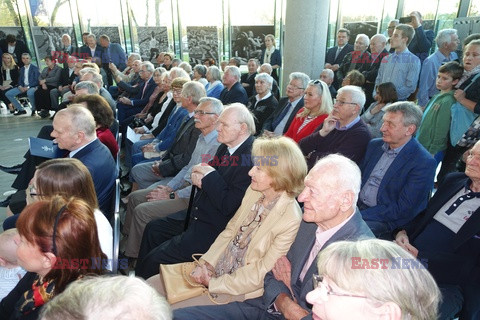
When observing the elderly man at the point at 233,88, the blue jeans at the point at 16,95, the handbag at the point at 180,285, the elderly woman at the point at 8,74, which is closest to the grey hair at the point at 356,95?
the handbag at the point at 180,285

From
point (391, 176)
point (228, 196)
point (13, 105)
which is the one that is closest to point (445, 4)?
point (391, 176)

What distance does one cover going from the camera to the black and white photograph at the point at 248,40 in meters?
10.4

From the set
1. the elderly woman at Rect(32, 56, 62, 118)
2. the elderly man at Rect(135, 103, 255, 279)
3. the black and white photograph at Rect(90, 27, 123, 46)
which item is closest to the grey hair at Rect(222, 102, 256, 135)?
the elderly man at Rect(135, 103, 255, 279)

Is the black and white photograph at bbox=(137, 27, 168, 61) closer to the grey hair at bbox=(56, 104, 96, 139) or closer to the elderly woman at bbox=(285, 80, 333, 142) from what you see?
the elderly woman at bbox=(285, 80, 333, 142)

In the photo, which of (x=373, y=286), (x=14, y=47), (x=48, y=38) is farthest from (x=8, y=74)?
(x=373, y=286)

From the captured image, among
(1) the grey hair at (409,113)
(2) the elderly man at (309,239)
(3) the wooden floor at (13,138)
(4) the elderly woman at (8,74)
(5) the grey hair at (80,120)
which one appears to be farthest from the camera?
(4) the elderly woman at (8,74)

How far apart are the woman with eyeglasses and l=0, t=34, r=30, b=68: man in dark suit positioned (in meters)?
11.3

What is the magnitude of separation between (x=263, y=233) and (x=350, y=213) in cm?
51

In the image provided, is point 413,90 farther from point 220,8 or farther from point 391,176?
point 220,8

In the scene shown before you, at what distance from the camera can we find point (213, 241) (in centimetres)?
250

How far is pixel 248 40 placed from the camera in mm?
10586

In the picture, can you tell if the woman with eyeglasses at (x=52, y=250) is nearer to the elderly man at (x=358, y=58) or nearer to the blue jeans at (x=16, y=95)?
the elderly man at (x=358, y=58)

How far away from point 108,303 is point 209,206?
1552 mm

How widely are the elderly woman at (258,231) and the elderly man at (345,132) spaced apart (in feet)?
3.71
